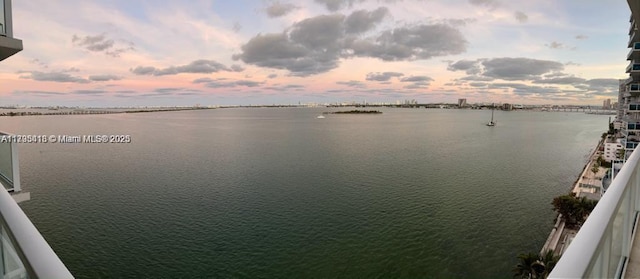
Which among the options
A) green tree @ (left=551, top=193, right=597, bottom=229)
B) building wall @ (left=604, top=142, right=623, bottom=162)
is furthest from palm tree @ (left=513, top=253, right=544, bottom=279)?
building wall @ (left=604, top=142, right=623, bottom=162)

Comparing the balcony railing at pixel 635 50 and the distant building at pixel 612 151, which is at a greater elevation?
the balcony railing at pixel 635 50

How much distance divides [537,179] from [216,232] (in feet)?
108

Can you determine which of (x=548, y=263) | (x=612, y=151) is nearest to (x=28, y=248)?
(x=548, y=263)

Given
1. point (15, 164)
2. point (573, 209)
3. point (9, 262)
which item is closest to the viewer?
point (9, 262)

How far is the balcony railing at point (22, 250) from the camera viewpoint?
3.75ft

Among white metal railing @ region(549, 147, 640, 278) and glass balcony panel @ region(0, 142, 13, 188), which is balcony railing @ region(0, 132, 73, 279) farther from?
glass balcony panel @ region(0, 142, 13, 188)

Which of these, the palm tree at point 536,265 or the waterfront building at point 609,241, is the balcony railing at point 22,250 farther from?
A: the palm tree at point 536,265

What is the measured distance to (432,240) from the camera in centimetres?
2105

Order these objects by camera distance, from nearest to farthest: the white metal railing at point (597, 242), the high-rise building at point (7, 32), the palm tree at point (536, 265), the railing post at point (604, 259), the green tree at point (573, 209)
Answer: the white metal railing at point (597, 242) < the railing post at point (604, 259) < the high-rise building at point (7, 32) < the palm tree at point (536, 265) < the green tree at point (573, 209)

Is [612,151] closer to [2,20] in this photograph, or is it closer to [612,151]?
[612,151]

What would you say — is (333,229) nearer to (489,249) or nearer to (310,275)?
(310,275)

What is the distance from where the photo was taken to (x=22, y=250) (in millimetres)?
1252

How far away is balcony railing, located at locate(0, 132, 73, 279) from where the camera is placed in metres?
1.14

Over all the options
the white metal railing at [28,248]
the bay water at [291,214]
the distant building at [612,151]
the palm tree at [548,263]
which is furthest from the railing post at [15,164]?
the distant building at [612,151]
